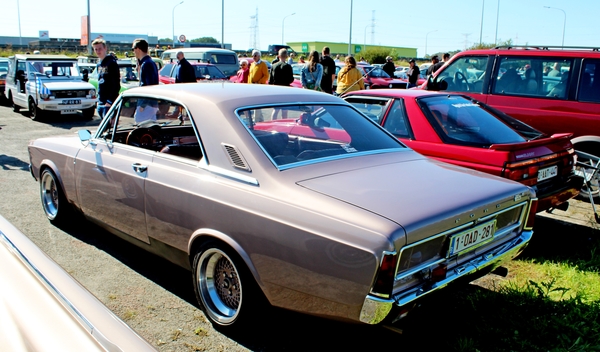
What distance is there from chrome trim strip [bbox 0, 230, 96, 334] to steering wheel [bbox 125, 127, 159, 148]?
6.87 feet

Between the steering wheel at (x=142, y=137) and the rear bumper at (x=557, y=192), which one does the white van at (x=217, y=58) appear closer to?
the steering wheel at (x=142, y=137)

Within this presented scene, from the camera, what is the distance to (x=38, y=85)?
13844mm

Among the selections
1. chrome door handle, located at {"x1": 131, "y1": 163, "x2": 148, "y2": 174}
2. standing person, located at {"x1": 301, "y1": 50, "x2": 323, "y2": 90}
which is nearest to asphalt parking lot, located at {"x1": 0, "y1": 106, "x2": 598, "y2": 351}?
chrome door handle, located at {"x1": 131, "y1": 163, "x2": 148, "y2": 174}

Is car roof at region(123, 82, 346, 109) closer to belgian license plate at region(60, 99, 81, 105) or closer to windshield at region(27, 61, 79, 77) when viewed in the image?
belgian license plate at region(60, 99, 81, 105)

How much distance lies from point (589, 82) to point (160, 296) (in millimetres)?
5697

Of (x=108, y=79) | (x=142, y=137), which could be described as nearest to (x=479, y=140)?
(x=142, y=137)

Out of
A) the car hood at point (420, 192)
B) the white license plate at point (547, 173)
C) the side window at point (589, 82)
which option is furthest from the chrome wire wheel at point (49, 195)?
the side window at point (589, 82)

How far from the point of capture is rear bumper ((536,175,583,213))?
180 inches

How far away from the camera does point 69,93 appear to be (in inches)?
549

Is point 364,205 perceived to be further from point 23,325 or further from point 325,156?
point 23,325

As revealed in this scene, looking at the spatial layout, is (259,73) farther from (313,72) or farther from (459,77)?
(459,77)

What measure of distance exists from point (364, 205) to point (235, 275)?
101 cm

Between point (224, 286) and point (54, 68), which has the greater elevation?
point (54, 68)

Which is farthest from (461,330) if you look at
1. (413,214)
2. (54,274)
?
(54,274)
